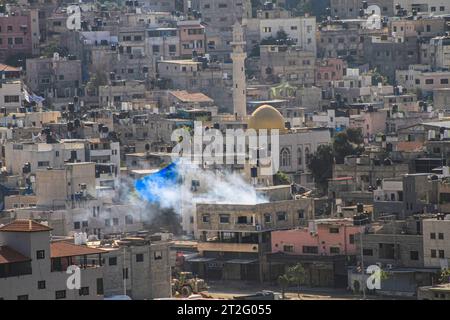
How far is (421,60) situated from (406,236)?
140ft

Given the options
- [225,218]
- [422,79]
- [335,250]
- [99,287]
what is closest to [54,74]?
[422,79]

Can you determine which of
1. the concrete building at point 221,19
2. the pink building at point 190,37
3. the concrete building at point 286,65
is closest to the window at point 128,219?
the concrete building at point 286,65

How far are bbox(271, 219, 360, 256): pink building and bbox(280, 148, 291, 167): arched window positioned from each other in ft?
50.5

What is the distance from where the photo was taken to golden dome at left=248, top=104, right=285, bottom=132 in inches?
2554

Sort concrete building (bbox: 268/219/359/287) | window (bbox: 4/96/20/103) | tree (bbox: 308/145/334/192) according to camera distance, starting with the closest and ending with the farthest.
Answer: concrete building (bbox: 268/219/359/287), tree (bbox: 308/145/334/192), window (bbox: 4/96/20/103)

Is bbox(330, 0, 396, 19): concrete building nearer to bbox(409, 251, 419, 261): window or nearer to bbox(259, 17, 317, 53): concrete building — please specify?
bbox(259, 17, 317, 53): concrete building

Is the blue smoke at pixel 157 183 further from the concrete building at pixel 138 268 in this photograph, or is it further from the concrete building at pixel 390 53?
the concrete building at pixel 390 53

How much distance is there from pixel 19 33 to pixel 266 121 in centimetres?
2521

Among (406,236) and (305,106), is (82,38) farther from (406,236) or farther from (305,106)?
(406,236)

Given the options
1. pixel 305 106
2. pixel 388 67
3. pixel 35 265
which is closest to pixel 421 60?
pixel 388 67

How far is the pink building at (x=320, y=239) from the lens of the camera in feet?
156

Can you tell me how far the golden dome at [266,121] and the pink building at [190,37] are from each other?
2409cm

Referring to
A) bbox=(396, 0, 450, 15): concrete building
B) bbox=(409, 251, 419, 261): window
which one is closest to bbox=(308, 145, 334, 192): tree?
bbox=(409, 251, 419, 261): window

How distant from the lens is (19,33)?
87.6m
